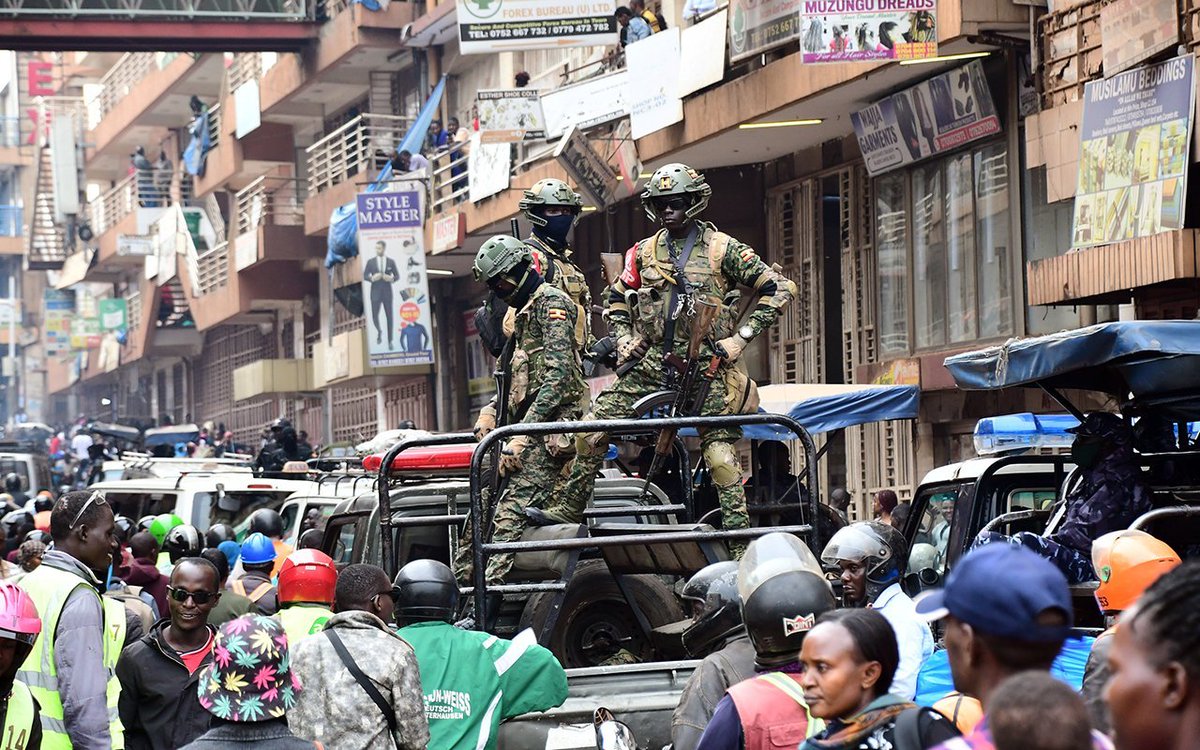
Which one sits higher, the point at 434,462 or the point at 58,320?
the point at 58,320

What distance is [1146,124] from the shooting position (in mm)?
12797

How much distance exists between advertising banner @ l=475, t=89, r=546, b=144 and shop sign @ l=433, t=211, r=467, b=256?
12.1ft

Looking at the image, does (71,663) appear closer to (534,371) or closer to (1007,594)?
(534,371)

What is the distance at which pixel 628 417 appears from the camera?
28.8ft

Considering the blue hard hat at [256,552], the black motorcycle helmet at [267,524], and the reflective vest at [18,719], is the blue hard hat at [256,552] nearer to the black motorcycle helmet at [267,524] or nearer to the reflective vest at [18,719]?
the black motorcycle helmet at [267,524]

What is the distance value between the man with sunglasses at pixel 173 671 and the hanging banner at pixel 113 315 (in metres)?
43.4

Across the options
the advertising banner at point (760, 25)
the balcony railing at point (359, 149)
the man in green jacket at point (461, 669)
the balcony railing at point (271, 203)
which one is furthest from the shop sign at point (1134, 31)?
the balcony railing at point (271, 203)

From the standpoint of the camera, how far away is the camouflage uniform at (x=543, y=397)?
846 centimetres

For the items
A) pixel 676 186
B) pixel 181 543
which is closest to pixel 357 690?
pixel 676 186

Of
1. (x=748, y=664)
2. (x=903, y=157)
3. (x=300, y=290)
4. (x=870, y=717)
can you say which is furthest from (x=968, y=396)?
(x=300, y=290)

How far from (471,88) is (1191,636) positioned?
26514 millimetres

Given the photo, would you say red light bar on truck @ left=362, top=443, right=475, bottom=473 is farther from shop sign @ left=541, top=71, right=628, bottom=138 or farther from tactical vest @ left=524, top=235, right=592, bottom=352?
shop sign @ left=541, top=71, right=628, bottom=138

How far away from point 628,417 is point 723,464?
24.6 inches

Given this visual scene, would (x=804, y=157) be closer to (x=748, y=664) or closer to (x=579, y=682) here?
(x=579, y=682)
